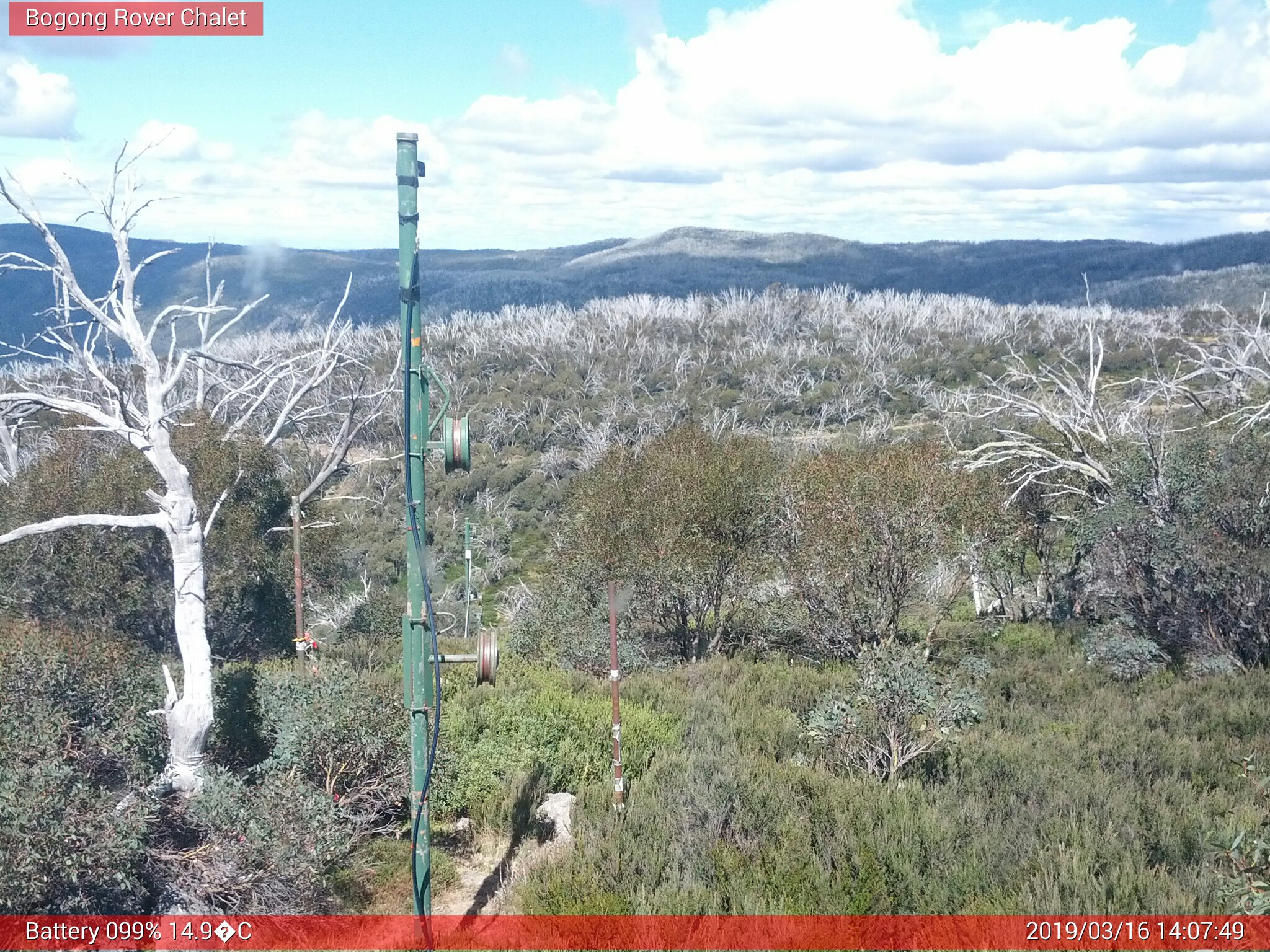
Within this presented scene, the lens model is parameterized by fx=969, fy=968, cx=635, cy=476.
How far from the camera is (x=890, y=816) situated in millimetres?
6973

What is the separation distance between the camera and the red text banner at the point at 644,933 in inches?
209

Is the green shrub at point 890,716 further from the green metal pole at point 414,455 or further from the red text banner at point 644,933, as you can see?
the green metal pole at point 414,455

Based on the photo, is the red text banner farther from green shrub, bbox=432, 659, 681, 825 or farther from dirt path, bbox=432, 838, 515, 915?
green shrub, bbox=432, 659, 681, 825

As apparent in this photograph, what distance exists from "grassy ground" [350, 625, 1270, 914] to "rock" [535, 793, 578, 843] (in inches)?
5.5

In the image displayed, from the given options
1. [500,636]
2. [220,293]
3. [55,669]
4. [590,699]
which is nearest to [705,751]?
[590,699]

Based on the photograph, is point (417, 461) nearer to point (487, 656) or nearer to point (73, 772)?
point (487, 656)

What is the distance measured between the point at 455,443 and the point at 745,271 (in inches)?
6196

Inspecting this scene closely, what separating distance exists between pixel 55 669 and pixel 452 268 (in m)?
174

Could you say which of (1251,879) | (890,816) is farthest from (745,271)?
(1251,879)

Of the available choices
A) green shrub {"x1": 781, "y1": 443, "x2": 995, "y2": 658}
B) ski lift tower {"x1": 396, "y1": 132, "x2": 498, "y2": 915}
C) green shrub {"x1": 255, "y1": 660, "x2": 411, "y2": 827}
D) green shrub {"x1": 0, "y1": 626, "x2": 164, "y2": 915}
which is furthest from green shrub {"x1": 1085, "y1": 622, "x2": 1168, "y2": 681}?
green shrub {"x1": 0, "y1": 626, "x2": 164, "y2": 915}

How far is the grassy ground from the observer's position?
604cm

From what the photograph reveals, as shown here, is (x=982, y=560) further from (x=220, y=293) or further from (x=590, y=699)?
(x=220, y=293)

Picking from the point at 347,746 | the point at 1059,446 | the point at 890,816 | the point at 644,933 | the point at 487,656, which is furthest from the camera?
the point at 1059,446

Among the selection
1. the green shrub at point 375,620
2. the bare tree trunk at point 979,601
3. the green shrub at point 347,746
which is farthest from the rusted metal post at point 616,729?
the bare tree trunk at point 979,601
